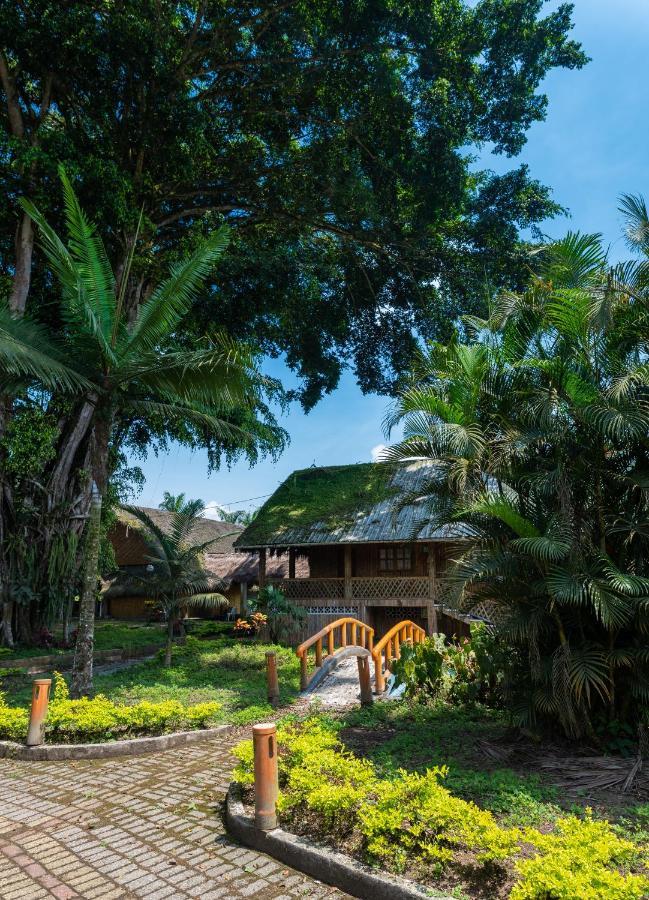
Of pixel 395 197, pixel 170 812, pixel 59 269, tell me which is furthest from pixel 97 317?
pixel 395 197

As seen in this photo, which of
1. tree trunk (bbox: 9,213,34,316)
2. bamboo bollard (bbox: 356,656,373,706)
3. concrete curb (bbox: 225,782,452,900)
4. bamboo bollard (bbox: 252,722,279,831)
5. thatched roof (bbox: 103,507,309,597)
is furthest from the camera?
thatched roof (bbox: 103,507,309,597)

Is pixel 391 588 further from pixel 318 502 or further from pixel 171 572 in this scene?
pixel 171 572

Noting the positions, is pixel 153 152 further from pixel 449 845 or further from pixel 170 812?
pixel 449 845

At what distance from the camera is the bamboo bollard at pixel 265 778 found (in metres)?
4.03

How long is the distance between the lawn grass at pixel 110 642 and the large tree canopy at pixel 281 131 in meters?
8.12

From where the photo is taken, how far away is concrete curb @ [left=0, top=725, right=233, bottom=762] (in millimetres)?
6246

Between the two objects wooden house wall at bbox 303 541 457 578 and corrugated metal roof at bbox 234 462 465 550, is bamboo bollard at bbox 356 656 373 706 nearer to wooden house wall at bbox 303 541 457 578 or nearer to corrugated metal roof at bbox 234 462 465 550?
corrugated metal roof at bbox 234 462 465 550

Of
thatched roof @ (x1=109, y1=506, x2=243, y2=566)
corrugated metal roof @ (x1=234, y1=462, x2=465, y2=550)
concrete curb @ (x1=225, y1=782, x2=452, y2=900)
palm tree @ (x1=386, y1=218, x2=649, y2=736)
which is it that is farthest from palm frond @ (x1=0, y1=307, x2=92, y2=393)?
thatched roof @ (x1=109, y1=506, x2=243, y2=566)

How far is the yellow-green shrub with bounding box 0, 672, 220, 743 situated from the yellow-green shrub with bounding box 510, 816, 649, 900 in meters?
4.77

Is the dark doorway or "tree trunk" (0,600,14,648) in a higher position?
"tree trunk" (0,600,14,648)

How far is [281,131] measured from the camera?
50.8 ft

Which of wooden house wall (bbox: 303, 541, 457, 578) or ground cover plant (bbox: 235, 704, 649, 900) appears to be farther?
wooden house wall (bbox: 303, 541, 457, 578)

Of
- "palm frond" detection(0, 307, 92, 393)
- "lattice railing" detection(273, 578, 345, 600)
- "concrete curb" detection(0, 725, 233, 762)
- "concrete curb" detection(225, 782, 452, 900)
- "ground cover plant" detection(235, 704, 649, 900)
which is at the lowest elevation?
"concrete curb" detection(0, 725, 233, 762)

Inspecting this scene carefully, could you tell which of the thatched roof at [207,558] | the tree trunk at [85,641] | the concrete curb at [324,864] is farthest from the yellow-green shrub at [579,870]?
the thatched roof at [207,558]
